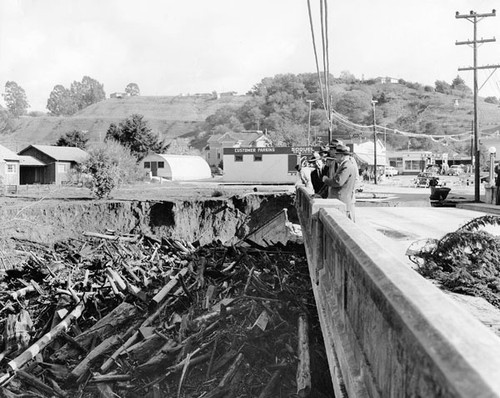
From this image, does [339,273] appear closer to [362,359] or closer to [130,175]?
[362,359]

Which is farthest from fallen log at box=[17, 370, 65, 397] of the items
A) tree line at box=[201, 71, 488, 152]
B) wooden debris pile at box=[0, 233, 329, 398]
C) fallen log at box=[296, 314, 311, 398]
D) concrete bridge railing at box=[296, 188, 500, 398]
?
tree line at box=[201, 71, 488, 152]

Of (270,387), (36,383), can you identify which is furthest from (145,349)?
(270,387)

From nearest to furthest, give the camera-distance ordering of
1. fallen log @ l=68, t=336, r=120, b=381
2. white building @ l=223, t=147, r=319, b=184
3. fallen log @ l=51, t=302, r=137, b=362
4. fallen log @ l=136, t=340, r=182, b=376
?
fallen log @ l=136, t=340, r=182, b=376, fallen log @ l=68, t=336, r=120, b=381, fallen log @ l=51, t=302, r=137, b=362, white building @ l=223, t=147, r=319, b=184

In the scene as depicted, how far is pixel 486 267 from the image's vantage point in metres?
7.66

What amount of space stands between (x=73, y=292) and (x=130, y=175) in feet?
120

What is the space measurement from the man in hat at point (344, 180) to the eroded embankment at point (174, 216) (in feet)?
42.6

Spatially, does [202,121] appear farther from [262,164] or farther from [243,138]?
[262,164]

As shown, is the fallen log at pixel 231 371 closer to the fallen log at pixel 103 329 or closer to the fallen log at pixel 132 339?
the fallen log at pixel 132 339

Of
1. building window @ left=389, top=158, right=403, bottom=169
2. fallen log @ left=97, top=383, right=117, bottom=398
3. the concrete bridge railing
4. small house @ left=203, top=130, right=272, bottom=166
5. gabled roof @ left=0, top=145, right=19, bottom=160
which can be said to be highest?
small house @ left=203, top=130, right=272, bottom=166

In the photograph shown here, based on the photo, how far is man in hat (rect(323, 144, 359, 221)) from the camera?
28.1ft

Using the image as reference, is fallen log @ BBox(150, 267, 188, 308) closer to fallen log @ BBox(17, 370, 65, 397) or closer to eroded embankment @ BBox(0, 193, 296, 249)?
fallen log @ BBox(17, 370, 65, 397)

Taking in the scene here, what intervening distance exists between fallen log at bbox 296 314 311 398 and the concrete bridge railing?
124 cm

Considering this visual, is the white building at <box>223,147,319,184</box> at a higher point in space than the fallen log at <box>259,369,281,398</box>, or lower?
higher

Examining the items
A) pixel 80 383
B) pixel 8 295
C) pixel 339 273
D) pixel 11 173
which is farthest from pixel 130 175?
pixel 339 273
